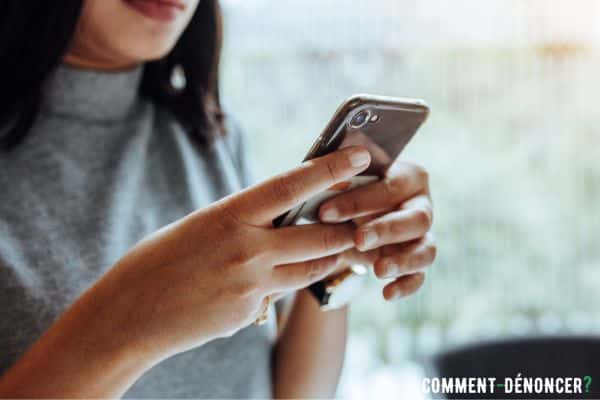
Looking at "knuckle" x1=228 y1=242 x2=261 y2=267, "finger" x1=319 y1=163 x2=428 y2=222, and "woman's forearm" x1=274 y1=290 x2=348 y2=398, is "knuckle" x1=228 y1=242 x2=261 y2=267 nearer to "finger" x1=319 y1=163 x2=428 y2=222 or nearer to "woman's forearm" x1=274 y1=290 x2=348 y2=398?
"finger" x1=319 y1=163 x2=428 y2=222

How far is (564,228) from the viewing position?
5.02 ft

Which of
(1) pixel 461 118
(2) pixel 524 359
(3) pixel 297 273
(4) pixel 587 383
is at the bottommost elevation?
(2) pixel 524 359

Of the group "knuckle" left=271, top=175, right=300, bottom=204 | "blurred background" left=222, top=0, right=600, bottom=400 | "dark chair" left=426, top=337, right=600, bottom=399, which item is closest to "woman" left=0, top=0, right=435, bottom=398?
"knuckle" left=271, top=175, right=300, bottom=204

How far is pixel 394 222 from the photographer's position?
55 cm

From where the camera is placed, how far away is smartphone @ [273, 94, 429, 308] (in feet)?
1.54

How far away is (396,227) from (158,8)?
1.27 ft

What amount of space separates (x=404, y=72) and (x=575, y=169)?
0.53 metres

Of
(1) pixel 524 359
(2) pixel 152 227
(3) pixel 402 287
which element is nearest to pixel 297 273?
(3) pixel 402 287

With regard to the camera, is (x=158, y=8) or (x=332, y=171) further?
(x=158, y=8)

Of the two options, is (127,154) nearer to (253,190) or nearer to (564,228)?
(253,190)

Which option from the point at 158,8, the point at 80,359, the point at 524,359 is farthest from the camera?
the point at 524,359

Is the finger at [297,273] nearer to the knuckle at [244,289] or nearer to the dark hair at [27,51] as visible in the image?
the knuckle at [244,289]

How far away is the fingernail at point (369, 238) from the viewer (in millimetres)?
523

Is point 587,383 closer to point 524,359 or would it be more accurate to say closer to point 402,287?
point 524,359
